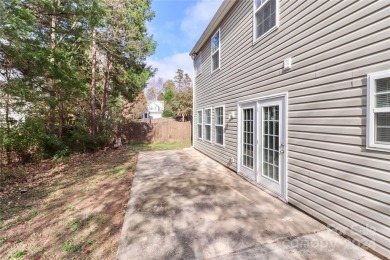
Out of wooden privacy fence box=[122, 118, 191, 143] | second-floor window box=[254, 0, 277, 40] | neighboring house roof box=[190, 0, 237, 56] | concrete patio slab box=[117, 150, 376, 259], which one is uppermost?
neighboring house roof box=[190, 0, 237, 56]

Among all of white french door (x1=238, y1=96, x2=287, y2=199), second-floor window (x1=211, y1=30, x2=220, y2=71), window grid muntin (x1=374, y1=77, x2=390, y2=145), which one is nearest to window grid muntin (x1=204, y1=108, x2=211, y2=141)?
second-floor window (x1=211, y1=30, x2=220, y2=71)

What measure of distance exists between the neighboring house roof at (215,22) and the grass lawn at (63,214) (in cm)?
558

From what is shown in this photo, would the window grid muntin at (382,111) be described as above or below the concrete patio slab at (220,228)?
above

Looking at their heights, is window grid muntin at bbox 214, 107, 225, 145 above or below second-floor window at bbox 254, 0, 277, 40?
below

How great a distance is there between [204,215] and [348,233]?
1893 mm

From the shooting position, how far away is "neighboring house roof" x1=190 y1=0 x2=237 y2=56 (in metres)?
6.01

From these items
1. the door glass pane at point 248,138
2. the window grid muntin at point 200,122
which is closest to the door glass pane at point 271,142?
the door glass pane at point 248,138

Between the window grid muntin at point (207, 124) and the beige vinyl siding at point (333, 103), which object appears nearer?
the beige vinyl siding at point (333, 103)

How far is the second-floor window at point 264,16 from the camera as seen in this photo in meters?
4.22

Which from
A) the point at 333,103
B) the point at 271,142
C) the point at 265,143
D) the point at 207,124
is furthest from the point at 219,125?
the point at 333,103

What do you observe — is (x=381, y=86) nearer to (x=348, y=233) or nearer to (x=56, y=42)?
(x=348, y=233)

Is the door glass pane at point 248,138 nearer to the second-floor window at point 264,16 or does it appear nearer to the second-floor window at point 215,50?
the second-floor window at point 264,16

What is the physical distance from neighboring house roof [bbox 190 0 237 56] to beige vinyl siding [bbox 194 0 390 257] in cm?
227

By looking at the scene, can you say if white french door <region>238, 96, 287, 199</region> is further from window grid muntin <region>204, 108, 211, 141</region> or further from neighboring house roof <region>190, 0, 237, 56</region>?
window grid muntin <region>204, 108, 211, 141</region>
